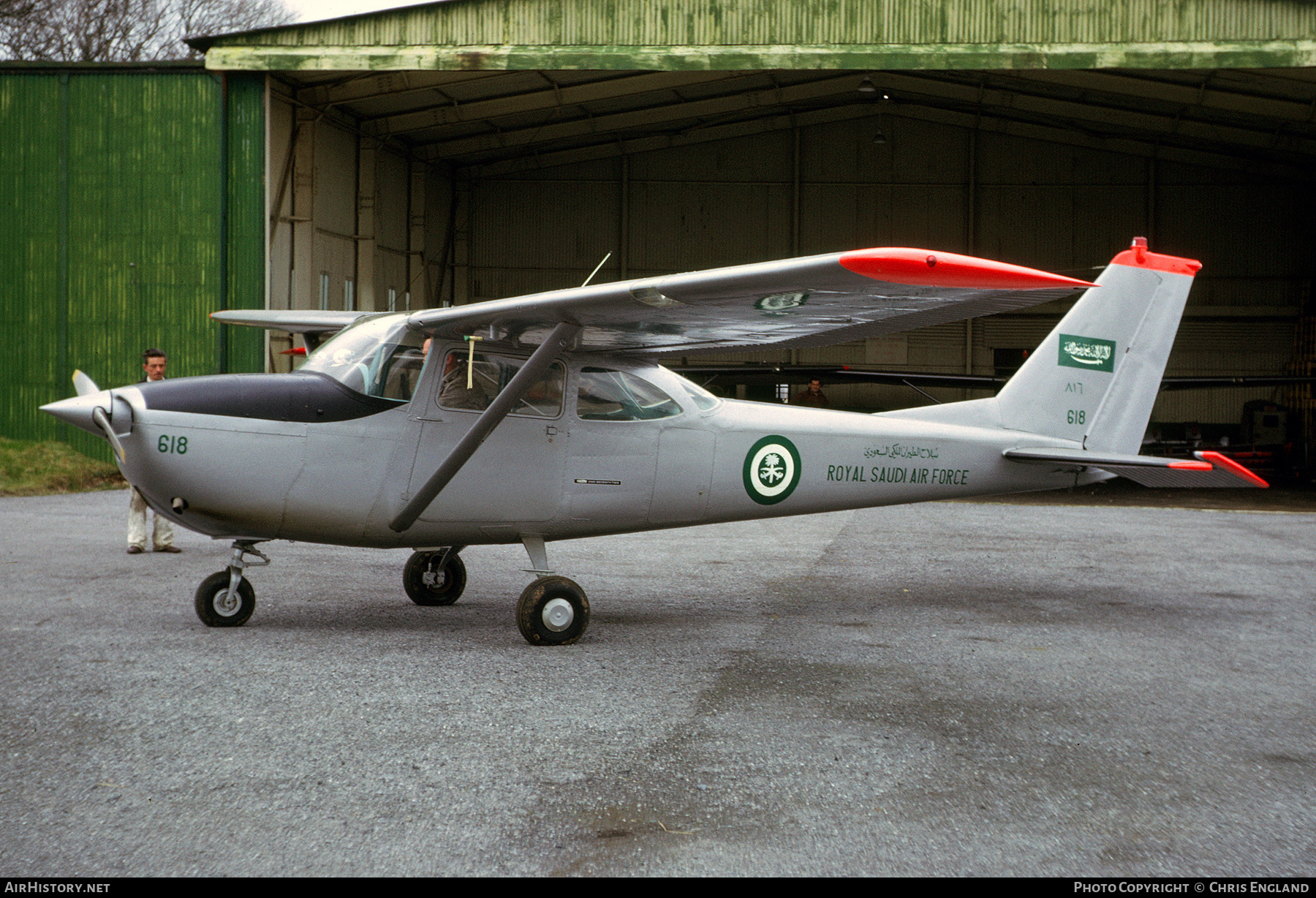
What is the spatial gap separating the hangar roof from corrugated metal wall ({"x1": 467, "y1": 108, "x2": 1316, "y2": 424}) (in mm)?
4454

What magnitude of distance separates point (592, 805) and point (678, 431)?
12.3ft

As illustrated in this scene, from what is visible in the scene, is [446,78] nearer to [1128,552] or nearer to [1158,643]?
[1128,552]

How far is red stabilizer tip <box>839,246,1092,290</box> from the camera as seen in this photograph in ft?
15.0

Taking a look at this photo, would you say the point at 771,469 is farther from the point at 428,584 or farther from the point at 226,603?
the point at 226,603

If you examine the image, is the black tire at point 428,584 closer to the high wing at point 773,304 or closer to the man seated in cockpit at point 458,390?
the man seated in cockpit at point 458,390

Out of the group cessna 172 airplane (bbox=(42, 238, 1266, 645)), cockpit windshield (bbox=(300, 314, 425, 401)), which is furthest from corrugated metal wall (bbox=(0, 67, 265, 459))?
cockpit windshield (bbox=(300, 314, 425, 401))

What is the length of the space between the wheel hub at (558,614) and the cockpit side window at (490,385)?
118cm

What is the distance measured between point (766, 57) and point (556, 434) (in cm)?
1251

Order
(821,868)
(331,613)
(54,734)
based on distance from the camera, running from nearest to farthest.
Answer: (821,868) → (54,734) → (331,613)

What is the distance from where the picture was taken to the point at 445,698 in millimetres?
4859

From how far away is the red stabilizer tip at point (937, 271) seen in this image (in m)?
4.57

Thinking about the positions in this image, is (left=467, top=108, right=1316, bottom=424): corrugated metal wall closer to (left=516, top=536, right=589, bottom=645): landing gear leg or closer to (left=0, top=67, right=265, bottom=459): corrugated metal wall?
(left=0, top=67, right=265, bottom=459): corrugated metal wall

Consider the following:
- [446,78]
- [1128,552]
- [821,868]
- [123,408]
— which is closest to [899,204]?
[446,78]

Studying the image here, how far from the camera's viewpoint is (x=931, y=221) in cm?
3067
